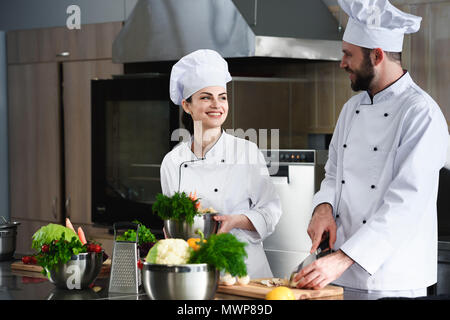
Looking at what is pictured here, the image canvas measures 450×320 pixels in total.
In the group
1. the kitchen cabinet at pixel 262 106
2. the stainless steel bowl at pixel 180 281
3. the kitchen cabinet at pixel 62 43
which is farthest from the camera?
the kitchen cabinet at pixel 62 43

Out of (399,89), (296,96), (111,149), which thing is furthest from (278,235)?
(399,89)

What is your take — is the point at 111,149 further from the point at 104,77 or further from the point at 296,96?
the point at 296,96

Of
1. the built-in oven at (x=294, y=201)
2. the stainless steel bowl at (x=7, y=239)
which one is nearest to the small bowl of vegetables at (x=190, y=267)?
the stainless steel bowl at (x=7, y=239)

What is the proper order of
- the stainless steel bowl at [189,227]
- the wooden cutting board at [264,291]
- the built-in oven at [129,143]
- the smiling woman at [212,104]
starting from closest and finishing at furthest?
the wooden cutting board at [264,291], the stainless steel bowl at [189,227], the smiling woman at [212,104], the built-in oven at [129,143]

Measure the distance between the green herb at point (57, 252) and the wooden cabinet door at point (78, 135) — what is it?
8.81ft

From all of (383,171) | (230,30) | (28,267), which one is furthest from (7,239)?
(230,30)

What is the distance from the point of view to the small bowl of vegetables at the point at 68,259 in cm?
193

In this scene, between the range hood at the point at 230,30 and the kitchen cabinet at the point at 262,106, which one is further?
the kitchen cabinet at the point at 262,106

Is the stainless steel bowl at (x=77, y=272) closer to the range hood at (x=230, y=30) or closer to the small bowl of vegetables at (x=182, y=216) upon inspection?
the small bowl of vegetables at (x=182, y=216)

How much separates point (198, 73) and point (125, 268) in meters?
0.88

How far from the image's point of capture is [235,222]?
240cm

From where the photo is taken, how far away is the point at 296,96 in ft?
13.7

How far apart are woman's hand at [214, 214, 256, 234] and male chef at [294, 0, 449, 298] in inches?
10.9

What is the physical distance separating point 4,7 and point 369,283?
4520 mm
